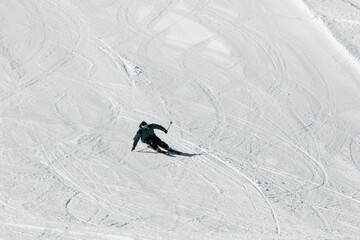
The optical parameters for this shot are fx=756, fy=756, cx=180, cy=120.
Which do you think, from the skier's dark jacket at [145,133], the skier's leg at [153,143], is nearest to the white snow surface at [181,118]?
the skier's leg at [153,143]

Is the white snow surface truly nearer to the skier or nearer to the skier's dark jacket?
the skier

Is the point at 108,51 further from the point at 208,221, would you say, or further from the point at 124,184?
the point at 208,221

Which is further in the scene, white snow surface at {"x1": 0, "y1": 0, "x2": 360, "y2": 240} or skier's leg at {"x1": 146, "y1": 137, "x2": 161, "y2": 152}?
skier's leg at {"x1": 146, "y1": 137, "x2": 161, "y2": 152}

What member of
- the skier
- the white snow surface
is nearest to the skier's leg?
the skier

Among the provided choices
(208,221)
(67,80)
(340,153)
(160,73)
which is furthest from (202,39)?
(208,221)

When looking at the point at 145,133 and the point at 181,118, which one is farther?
the point at 181,118

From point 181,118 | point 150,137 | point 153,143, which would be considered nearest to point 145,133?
point 150,137

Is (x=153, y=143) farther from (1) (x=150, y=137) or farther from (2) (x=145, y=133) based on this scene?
(2) (x=145, y=133)

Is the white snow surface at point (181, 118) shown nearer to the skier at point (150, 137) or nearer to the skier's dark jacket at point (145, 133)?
the skier at point (150, 137)
